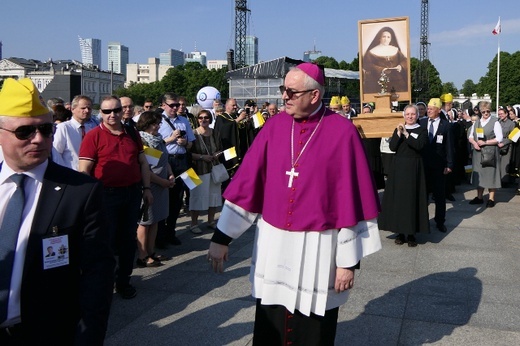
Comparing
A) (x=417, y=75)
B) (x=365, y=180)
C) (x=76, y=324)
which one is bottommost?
(x=76, y=324)

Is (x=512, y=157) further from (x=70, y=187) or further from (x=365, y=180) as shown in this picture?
(x=70, y=187)

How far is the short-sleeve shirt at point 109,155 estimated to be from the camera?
5.04 metres

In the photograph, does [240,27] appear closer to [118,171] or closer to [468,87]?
[118,171]

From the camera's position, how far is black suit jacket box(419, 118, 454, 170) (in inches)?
329

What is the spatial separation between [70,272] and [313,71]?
1761 millimetres

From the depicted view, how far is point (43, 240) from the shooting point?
203 cm

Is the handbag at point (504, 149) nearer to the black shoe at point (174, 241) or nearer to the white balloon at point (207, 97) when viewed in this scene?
the white balloon at point (207, 97)

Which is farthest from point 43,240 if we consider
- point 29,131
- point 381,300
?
point 381,300

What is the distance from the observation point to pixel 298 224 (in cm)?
303

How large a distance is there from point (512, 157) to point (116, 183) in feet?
36.0

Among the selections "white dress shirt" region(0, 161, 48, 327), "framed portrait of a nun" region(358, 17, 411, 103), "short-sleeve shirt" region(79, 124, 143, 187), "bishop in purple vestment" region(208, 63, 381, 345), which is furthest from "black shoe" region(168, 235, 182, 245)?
"white dress shirt" region(0, 161, 48, 327)

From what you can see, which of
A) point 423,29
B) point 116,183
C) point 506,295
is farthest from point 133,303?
point 423,29

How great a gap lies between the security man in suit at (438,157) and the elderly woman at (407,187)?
27.4 inches

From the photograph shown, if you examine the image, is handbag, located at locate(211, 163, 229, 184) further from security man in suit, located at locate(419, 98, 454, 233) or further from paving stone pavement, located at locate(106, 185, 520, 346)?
security man in suit, located at locate(419, 98, 454, 233)
